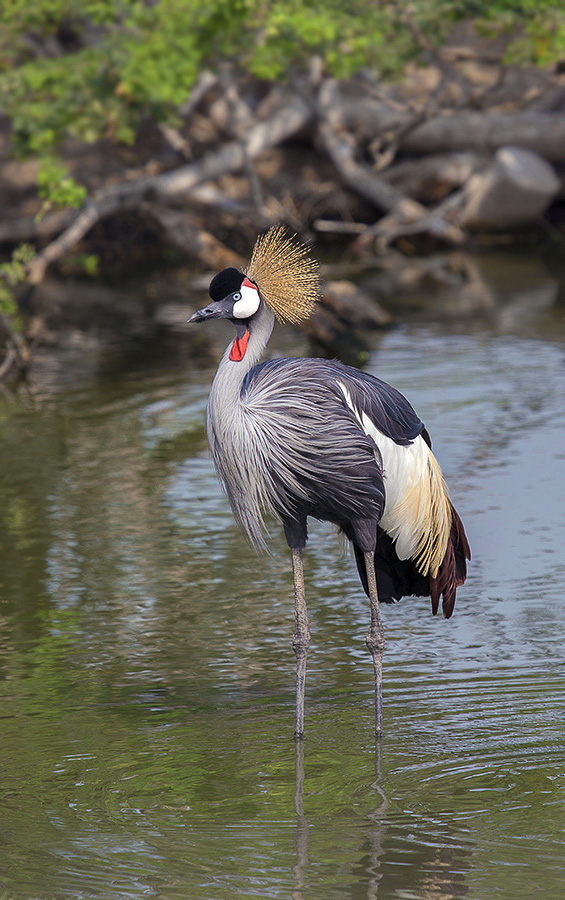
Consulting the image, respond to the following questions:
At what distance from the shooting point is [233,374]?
17.2ft

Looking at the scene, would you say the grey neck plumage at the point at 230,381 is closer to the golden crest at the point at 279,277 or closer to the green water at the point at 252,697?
the golden crest at the point at 279,277

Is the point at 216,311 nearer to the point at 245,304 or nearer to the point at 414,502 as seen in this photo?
the point at 245,304

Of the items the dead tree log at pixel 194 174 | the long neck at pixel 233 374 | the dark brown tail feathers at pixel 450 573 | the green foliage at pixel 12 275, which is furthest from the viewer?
the dead tree log at pixel 194 174

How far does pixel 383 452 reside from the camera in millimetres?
5555

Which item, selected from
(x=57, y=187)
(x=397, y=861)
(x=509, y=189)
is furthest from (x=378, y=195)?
Result: (x=397, y=861)

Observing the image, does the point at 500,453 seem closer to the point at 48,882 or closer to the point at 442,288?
the point at 48,882

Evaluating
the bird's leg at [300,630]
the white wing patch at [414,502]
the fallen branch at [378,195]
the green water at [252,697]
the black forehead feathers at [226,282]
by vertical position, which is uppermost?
Result: the fallen branch at [378,195]

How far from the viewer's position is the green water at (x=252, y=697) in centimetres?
443

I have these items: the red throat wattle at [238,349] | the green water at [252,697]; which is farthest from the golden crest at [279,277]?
the green water at [252,697]

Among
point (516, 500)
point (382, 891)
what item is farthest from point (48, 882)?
point (516, 500)

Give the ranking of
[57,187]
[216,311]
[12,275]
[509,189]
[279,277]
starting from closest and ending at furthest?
[216,311] < [279,277] < [12,275] < [57,187] < [509,189]

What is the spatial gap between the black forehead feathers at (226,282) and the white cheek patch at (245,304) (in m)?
0.03

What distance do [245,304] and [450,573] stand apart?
151cm

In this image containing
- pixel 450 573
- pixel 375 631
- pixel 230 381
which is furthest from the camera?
pixel 450 573
